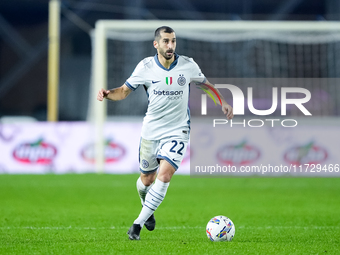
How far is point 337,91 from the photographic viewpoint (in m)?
19.6

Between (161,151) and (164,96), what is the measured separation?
0.63 metres

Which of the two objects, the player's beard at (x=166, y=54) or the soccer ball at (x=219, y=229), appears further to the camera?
the player's beard at (x=166, y=54)

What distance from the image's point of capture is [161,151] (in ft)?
23.5

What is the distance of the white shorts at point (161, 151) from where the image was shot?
7.09 m

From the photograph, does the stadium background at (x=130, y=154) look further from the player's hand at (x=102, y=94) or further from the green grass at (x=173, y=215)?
the player's hand at (x=102, y=94)

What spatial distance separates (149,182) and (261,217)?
105 inches

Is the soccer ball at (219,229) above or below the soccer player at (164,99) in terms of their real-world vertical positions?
below

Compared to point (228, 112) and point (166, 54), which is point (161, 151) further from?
point (166, 54)

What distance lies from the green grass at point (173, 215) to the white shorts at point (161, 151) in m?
0.84

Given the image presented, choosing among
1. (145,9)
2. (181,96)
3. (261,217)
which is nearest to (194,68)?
(181,96)

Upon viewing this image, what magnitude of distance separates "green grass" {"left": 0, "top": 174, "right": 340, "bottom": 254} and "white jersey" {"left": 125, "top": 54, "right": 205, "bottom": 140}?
4.10 ft

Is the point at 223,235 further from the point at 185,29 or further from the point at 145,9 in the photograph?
the point at 145,9

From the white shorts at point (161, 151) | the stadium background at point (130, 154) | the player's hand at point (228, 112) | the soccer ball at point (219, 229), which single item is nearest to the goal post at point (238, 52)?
the stadium background at point (130, 154)

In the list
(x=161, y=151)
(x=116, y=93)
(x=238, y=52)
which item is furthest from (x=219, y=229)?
(x=238, y=52)
